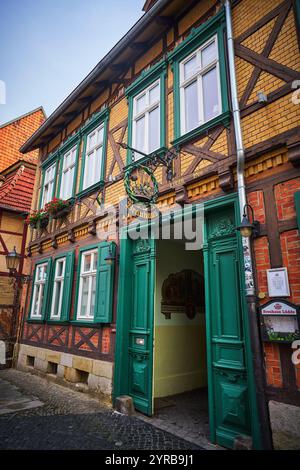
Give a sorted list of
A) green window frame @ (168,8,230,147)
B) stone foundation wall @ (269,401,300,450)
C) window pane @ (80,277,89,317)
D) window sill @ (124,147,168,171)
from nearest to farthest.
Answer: stone foundation wall @ (269,401,300,450) → green window frame @ (168,8,230,147) → window sill @ (124,147,168,171) → window pane @ (80,277,89,317)

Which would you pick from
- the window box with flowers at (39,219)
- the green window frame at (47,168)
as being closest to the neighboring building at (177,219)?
the green window frame at (47,168)

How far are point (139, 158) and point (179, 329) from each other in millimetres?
3974

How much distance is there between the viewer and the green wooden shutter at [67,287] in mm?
7488

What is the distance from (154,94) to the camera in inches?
252

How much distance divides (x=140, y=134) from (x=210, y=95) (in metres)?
1.90

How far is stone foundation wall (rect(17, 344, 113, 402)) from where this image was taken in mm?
5855

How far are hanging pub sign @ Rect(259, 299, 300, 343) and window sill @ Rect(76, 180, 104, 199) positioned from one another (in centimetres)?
492

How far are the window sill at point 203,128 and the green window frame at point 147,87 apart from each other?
14.2 inches

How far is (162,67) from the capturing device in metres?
6.17

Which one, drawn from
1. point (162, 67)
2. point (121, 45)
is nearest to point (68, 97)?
point (121, 45)

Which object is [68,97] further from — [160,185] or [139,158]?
[160,185]

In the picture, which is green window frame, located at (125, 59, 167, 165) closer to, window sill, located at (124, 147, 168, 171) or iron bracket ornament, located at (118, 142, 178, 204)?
window sill, located at (124, 147, 168, 171)

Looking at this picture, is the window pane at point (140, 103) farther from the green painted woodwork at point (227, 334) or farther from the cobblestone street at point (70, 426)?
the cobblestone street at point (70, 426)

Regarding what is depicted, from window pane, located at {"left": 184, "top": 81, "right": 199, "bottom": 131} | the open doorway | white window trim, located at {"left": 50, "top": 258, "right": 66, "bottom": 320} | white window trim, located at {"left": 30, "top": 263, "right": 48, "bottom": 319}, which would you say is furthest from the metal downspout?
white window trim, located at {"left": 30, "top": 263, "right": 48, "bottom": 319}
